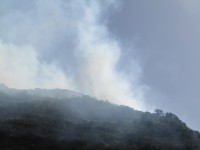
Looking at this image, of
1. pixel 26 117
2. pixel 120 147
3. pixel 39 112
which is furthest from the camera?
pixel 39 112

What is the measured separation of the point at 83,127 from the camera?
332 feet

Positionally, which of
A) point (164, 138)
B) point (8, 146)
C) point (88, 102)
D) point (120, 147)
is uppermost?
point (88, 102)

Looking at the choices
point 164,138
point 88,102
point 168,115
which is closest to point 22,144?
point 164,138

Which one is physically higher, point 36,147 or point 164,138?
point 164,138

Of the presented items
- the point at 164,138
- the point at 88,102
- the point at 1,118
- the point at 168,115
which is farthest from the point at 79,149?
the point at 168,115

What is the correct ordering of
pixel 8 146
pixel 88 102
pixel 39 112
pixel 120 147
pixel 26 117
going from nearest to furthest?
1. pixel 8 146
2. pixel 120 147
3. pixel 26 117
4. pixel 39 112
5. pixel 88 102

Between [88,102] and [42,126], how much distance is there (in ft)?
134

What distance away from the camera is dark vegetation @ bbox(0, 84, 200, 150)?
294 ft

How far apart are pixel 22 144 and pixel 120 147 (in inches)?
941

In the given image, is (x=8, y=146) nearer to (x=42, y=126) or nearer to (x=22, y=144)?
(x=22, y=144)

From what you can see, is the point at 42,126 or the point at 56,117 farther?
the point at 56,117

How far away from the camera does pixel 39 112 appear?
113m

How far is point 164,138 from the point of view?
108062 mm

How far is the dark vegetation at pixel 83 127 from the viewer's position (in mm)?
89625
